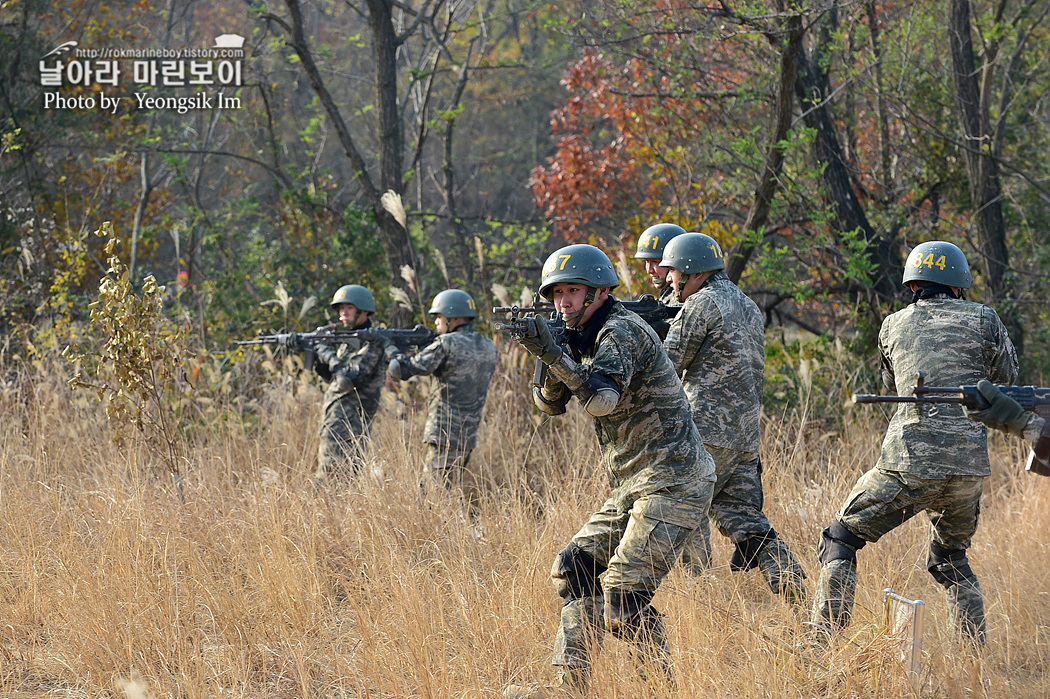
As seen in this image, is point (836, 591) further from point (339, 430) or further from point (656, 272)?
point (339, 430)

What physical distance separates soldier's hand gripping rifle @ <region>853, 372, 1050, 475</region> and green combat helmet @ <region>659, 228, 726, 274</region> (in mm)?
1756

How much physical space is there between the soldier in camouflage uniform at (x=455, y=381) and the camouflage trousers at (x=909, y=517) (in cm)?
297

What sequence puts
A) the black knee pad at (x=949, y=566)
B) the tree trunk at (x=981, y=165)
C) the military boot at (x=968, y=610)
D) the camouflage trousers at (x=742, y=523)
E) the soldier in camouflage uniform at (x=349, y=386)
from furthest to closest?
the tree trunk at (x=981, y=165) → the soldier in camouflage uniform at (x=349, y=386) → the camouflage trousers at (x=742, y=523) → the black knee pad at (x=949, y=566) → the military boot at (x=968, y=610)

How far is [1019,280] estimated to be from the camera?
31.3ft

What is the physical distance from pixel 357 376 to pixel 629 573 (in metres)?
4.07

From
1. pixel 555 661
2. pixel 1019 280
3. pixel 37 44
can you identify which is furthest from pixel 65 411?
pixel 1019 280

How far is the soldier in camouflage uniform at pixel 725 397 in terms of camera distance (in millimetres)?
4816

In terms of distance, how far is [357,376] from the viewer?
739 cm

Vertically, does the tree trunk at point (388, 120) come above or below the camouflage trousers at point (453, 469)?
above

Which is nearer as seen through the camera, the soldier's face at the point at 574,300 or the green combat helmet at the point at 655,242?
the soldier's face at the point at 574,300

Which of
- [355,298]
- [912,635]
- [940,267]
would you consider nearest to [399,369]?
[355,298]

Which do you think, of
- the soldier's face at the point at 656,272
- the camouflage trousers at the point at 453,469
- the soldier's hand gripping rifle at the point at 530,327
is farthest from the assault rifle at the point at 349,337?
the soldier's hand gripping rifle at the point at 530,327

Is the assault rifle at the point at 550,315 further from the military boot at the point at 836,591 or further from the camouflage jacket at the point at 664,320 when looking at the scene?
the military boot at the point at 836,591

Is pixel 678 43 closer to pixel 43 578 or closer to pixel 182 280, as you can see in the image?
pixel 182 280
